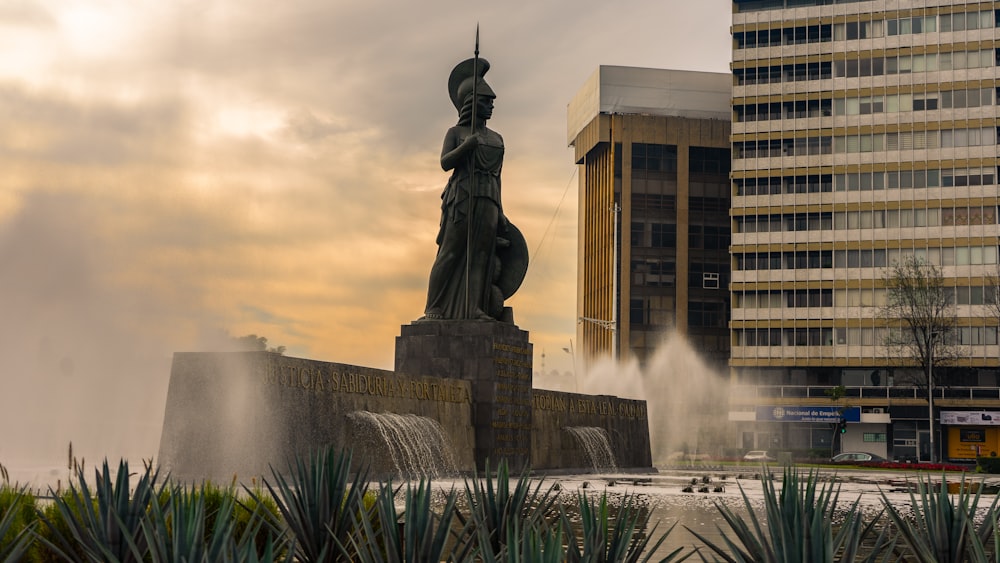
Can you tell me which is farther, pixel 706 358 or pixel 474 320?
pixel 706 358

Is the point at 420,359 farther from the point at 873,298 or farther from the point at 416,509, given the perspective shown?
the point at 873,298

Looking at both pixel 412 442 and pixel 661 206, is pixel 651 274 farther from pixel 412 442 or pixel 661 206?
pixel 412 442

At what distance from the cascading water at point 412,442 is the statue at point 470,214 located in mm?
3650

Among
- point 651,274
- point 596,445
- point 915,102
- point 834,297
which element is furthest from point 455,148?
point 651,274

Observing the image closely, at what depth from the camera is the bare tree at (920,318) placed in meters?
69.9

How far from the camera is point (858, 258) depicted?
263ft

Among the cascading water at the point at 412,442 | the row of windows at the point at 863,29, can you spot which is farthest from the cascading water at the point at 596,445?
the row of windows at the point at 863,29

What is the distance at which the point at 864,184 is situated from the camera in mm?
80375

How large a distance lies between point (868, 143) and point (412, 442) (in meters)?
64.1

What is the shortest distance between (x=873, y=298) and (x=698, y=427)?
1376 cm

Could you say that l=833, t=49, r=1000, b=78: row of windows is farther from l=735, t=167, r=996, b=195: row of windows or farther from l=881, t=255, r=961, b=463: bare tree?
l=881, t=255, r=961, b=463: bare tree

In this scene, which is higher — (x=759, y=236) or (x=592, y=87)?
(x=592, y=87)

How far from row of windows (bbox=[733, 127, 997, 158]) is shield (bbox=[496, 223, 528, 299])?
5771cm

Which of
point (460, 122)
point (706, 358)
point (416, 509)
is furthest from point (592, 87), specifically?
point (416, 509)
